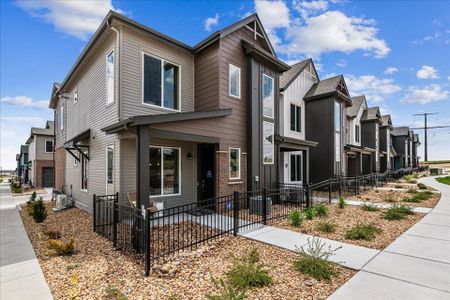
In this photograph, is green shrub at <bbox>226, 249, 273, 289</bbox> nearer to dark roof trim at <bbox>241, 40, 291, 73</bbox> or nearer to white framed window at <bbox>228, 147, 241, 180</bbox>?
white framed window at <bbox>228, 147, 241, 180</bbox>

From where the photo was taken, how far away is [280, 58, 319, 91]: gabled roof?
15741 mm

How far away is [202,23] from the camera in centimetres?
1427

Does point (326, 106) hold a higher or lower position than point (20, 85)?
lower

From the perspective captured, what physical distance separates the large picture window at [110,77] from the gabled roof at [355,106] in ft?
70.2

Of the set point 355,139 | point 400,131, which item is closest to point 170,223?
point 355,139

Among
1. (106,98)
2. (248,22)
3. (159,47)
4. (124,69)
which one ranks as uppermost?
(248,22)

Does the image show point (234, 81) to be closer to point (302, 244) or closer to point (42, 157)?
point (302, 244)

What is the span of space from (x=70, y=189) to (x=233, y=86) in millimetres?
11259

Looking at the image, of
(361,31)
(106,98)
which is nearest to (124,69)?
(106,98)

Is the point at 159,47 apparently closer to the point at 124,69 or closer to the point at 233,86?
the point at 124,69

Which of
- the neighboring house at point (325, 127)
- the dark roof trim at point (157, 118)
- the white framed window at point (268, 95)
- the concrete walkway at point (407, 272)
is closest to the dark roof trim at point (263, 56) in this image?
the white framed window at point (268, 95)

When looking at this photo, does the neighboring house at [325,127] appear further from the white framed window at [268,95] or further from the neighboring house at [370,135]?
the neighboring house at [370,135]

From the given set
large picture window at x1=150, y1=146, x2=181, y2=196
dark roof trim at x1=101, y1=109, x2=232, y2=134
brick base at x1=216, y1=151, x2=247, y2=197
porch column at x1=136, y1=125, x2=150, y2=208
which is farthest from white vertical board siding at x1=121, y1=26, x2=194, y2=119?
brick base at x1=216, y1=151, x2=247, y2=197

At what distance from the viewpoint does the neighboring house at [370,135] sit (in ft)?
86.6
